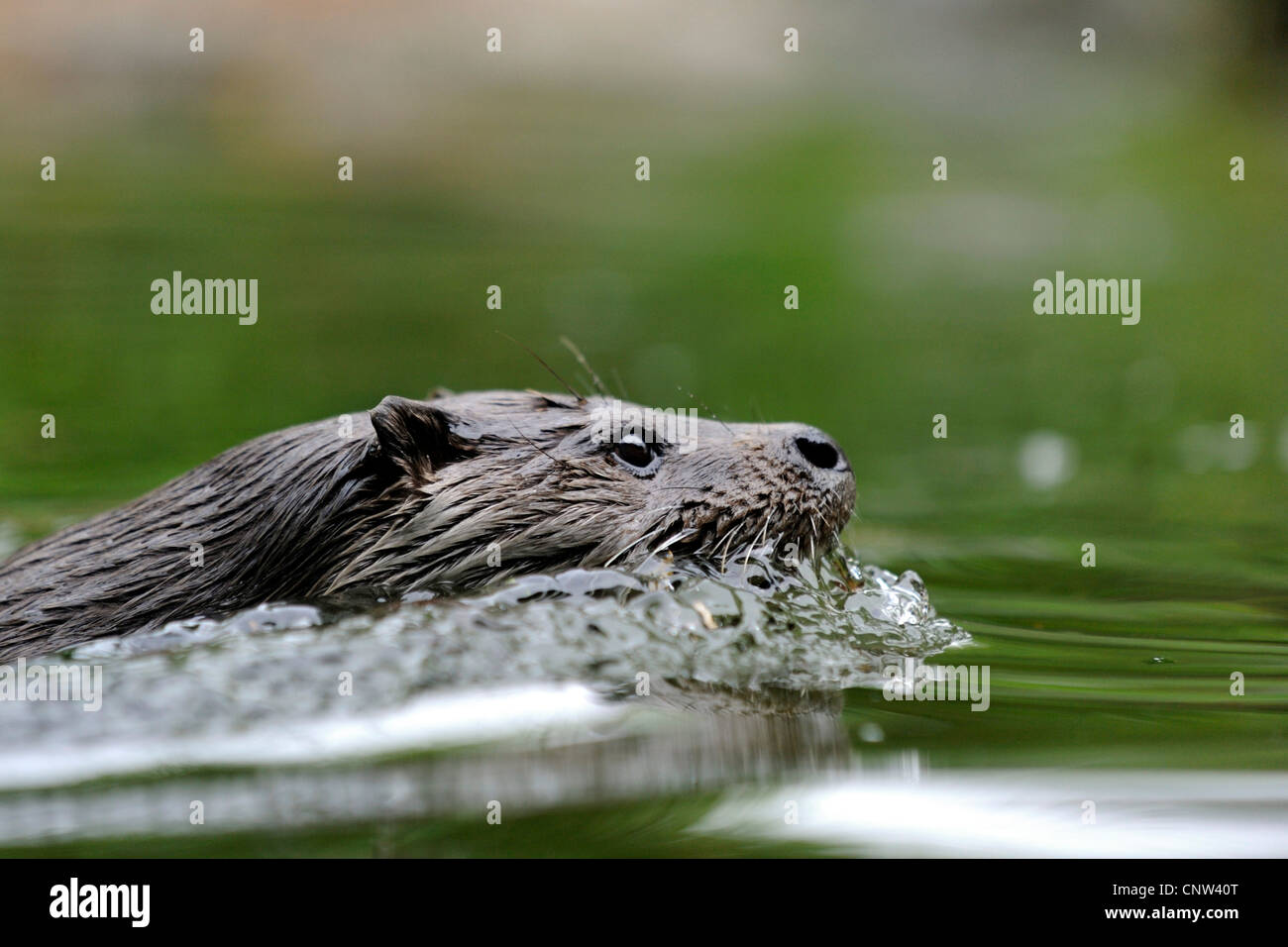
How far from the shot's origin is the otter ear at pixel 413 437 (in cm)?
450

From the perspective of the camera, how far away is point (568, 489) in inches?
188

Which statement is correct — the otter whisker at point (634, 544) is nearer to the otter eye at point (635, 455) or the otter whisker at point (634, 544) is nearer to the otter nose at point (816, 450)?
the otter eye at point (635, 455)

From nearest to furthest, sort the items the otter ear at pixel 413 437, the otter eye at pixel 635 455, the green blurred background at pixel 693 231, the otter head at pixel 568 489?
the otter ear at pixel 413 437
the otter head at pixel 568 489
the otter eye at pixel 635 455
the green blurred background at pixel 693 231

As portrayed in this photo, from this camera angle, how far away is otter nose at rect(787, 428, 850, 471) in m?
4.95

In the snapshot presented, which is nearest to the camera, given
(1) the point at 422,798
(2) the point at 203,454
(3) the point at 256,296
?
(1) the point at 422,798

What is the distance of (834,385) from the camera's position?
10.3 m

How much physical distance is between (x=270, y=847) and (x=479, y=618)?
4.38ft

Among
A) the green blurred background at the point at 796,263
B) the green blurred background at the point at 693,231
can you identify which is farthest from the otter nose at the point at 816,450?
the green blurred background at the point at 693,231

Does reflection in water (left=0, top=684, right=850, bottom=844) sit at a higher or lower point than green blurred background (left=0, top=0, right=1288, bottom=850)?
lower

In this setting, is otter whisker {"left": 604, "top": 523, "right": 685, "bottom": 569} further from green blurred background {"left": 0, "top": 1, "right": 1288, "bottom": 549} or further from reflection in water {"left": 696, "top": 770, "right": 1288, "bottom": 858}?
green blurred background {"left": 0, "top": 1, "right": 1288, "bottom": 549}

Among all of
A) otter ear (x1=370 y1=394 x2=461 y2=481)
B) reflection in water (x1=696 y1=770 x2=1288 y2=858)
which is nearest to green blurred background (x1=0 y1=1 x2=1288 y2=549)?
otter ear (x1=370 y1=394 x2=461 y2=481)

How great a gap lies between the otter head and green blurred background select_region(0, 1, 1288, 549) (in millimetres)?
1570

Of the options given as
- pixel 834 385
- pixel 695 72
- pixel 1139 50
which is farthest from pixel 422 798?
pixel 1139 50
